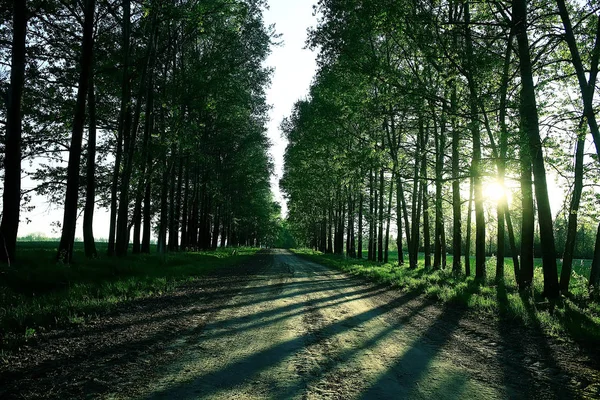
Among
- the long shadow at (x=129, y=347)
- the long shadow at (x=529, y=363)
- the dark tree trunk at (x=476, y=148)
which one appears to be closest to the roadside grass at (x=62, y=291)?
the long shadow at (x=129, y=347)

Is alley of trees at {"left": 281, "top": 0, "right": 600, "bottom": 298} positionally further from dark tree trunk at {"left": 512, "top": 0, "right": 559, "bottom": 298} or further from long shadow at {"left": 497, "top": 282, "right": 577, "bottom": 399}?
long shadow at {"left": 497, "top": 282, "right": 577, "bottom": 399}

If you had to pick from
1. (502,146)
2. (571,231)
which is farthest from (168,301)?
(571,231)

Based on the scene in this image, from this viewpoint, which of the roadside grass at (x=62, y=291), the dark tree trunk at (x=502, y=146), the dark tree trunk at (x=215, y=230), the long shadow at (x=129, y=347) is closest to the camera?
the long shadow at (x=129, y=347)

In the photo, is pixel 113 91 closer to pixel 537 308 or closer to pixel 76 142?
pixel 76 142

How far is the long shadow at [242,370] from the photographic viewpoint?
358 centimetres

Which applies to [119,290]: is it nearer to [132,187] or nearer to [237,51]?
[132,187]

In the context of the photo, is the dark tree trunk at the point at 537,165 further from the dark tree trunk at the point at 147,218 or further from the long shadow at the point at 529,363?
the dark tree trunk at the point at 147,218

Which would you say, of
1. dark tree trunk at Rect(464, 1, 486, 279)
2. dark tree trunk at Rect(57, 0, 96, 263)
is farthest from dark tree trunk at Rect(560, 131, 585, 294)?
dark tree trunk at Rect(57, 0, 96, 263)

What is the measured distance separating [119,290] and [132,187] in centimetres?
810

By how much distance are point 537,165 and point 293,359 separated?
8.71 metres

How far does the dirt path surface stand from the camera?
3.72m

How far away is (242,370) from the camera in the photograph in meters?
4.21

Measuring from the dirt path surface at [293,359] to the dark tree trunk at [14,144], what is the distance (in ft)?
18.8

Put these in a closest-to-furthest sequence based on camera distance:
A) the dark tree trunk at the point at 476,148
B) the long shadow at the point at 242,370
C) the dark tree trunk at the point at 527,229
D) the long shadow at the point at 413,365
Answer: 1. the long shadow at the point at 242,370
2. the long shadow at the point at 413,365
3. the dark tree trunk at the point at 476,148
4. the dark tree trunk at the point at 527,229
